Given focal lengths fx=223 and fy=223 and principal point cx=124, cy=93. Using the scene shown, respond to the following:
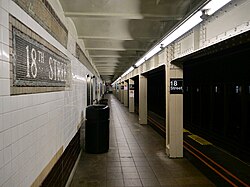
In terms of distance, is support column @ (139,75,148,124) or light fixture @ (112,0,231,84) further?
support column @ (139,75,148,124)

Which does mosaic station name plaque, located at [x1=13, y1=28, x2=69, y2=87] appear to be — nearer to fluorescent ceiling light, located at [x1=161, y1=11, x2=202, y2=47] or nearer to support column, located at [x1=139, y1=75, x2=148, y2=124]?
fluorescent ceiling light, located at [x1=161, y1=11, x2=202, y2=47]

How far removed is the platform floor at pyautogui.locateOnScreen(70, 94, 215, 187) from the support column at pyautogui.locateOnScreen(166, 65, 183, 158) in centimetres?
30

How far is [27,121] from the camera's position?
76.1 inches

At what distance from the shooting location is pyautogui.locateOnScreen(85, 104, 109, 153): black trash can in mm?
5512

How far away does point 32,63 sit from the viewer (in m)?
2.03

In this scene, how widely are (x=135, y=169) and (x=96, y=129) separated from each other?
1.42m

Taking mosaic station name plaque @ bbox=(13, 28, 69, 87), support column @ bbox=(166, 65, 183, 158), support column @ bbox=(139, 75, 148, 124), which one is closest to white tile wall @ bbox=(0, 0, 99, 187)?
mosaic station name plaque @ bbox=(13, 28, 69, 87)

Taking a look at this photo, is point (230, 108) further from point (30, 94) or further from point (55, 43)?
point (30, 94)

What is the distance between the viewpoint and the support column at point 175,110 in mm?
5312

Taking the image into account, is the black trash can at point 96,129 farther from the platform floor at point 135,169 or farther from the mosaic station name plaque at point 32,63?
the mosaic station name plaque at point 32,63

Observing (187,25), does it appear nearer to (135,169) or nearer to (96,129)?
(135,169)

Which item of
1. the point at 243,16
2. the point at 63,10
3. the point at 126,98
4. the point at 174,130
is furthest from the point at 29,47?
the point at 126,98

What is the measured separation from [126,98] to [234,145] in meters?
14.6

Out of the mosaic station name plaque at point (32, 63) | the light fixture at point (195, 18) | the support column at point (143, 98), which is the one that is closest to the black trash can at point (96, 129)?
the light fixture at point (195, 18)
